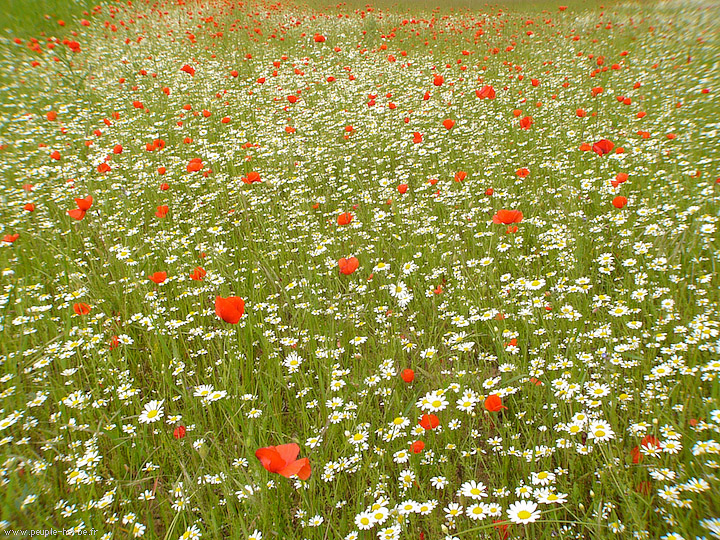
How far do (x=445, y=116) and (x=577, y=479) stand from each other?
481 cm

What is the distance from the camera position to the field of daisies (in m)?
1.55

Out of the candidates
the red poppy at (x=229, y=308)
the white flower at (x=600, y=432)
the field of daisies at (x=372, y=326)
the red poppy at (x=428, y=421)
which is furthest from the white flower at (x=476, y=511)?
the red poppy at (x=229, y=308)

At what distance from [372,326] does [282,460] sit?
125cm

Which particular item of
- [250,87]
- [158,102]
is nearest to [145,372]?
[158,102]

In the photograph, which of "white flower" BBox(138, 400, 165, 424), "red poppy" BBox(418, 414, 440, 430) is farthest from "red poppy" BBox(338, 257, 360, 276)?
"white flower" BBox(138, 400, 165, 424)

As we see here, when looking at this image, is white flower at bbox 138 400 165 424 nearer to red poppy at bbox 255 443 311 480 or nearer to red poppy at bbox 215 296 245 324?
red poppy at bbox 215 296 245 324

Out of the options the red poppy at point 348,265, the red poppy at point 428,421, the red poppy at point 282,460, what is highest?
the red poppy at point 348,265

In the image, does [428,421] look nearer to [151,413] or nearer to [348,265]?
[348,265]

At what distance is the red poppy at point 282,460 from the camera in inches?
47.0

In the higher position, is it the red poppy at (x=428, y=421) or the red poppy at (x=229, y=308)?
the red poppy at (x=229, y=308)

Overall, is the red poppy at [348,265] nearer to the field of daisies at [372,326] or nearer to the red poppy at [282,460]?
the field of daisies at [372,326]

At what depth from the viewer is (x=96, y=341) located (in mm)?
2475

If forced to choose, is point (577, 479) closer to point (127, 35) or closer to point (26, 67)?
point (26, 67)

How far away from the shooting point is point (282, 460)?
1236 mm
